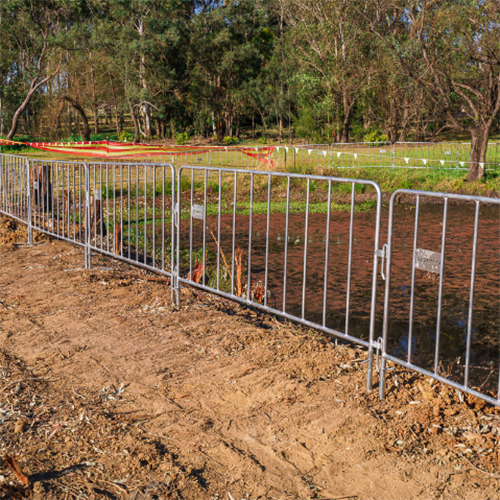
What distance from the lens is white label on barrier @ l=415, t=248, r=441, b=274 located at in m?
3.96

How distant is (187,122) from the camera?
5547 cm

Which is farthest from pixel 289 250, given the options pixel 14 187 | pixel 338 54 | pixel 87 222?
pixel 338 54

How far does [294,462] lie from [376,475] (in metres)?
0.48

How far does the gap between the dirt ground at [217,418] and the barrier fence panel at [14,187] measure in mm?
5076

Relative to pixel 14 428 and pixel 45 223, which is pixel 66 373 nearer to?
pixel 14 428

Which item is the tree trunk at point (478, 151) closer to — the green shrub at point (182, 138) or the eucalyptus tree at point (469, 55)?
the eucalyptus tree at point (469, 55)

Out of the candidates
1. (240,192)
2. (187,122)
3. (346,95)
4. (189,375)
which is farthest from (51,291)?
(187,122)

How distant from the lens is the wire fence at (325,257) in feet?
15.1

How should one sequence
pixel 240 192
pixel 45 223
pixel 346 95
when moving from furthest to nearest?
pixel 346 95
pixel 240 192
pixel 45 223

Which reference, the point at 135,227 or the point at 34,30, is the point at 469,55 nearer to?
the point at 135,227

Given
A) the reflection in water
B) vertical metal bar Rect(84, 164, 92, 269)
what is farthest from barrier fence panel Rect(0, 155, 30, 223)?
the reflection in water

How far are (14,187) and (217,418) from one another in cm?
876

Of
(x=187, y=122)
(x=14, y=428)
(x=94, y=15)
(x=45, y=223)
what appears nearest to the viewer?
(x=14, y=428)

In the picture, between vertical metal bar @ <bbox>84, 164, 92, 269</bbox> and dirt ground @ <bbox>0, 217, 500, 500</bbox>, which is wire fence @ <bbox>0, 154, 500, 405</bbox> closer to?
vertical metal bar @ <bbox>84, 164, 92, 269</bbox>
